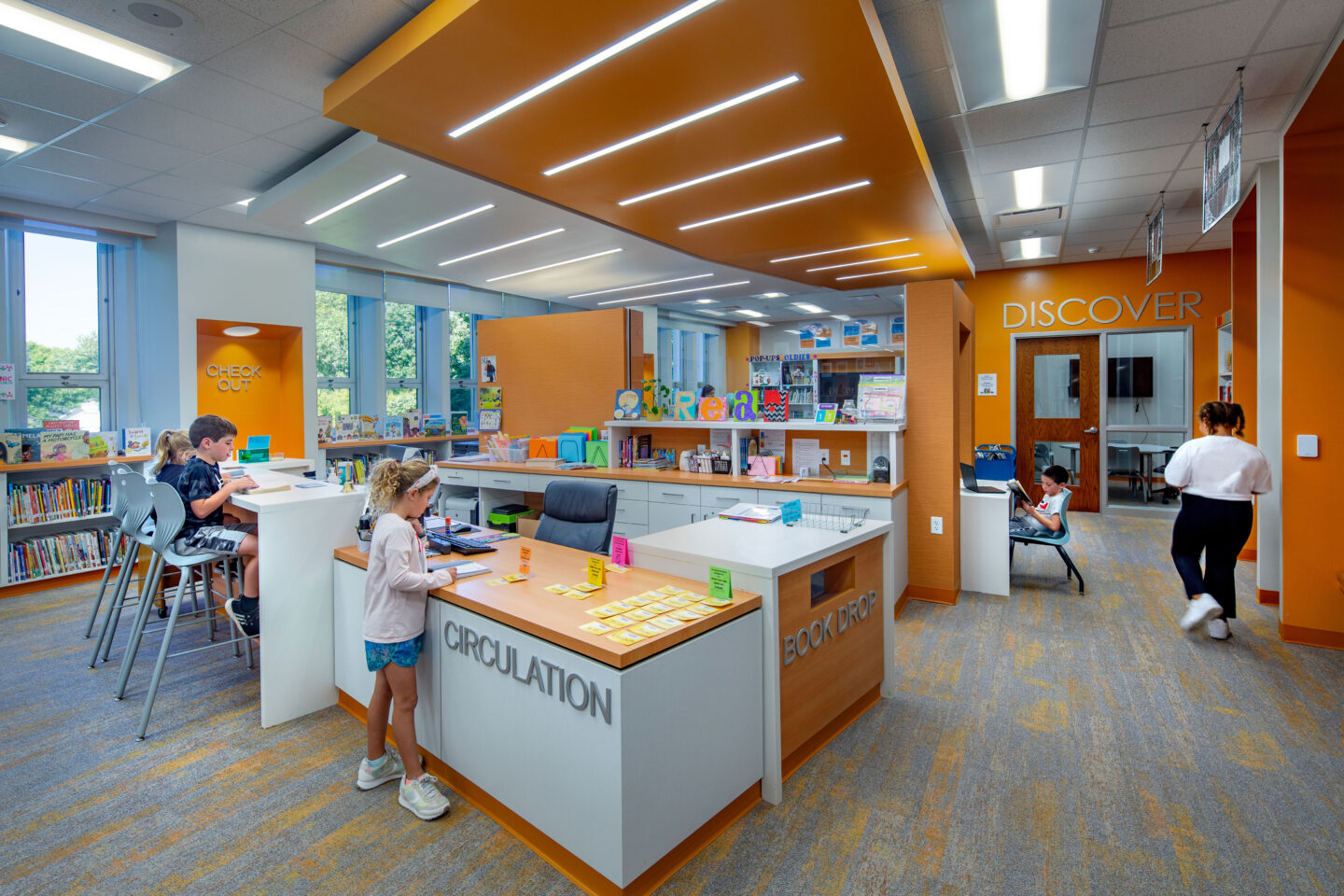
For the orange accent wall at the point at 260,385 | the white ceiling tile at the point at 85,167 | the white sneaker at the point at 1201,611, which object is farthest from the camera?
the orange accent wall at the point at 260,385

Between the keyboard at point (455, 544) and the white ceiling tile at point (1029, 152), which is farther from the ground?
the white ceiling tile at point (1029, 152)

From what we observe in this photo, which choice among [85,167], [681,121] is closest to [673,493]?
[681,121]

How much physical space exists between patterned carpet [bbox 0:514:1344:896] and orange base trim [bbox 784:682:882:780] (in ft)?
0.13

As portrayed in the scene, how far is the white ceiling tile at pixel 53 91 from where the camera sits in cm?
346

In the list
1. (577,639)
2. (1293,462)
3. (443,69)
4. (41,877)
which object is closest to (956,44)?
(443,69)

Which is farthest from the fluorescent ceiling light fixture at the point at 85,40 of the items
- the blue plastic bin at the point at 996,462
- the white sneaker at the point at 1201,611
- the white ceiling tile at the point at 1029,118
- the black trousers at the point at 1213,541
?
the blue plastic bin at the point at 996,462

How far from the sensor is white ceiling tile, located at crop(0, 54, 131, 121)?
3.46 meters

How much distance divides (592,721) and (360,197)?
15.0ft

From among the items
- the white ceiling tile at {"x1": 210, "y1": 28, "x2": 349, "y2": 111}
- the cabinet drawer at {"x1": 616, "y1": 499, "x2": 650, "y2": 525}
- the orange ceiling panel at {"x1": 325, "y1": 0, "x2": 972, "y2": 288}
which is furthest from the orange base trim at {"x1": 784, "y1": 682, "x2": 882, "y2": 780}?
the white ceiling tile at {"x1": 210, "y1": 28, "x2": 349, "y2": 111}

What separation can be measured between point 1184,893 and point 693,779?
60.2 inches

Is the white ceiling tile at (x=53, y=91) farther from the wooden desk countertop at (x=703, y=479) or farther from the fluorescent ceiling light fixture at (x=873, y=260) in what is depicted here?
the fluorescent ceiling light fixture at (x=873, y=260)

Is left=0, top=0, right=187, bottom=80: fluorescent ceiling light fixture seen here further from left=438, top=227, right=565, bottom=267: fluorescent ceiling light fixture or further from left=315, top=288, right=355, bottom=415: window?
left=315, top=288, right=355, bottom=415: window

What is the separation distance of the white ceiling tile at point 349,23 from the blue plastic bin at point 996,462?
23.4ft

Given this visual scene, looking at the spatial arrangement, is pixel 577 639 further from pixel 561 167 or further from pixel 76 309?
pixel 76 309
